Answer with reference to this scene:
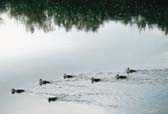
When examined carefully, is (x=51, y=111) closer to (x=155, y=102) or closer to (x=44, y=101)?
(x=44, y=101)

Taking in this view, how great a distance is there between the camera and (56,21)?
84.2 m

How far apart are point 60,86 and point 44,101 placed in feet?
12.5

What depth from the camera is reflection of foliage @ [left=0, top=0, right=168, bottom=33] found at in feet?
249

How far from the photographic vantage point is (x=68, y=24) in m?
80.0

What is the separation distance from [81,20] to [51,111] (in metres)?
36.7

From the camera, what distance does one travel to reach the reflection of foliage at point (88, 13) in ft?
249

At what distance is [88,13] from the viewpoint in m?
84.3

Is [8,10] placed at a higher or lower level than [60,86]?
higher

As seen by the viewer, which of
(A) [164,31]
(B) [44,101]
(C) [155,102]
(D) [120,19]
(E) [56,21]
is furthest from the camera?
(E) [56,21]

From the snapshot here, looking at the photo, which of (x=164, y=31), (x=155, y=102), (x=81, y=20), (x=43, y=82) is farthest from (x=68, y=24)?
(x=155, y=102)

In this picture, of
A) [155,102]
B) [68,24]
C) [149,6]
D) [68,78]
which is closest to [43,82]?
[68,78]

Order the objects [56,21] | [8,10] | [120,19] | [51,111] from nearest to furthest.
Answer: [51,111]
[120,19]
[56,21]
[8,10]

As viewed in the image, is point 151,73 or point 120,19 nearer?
point 151,73

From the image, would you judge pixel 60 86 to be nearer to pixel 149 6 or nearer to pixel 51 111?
pixel 51 111
